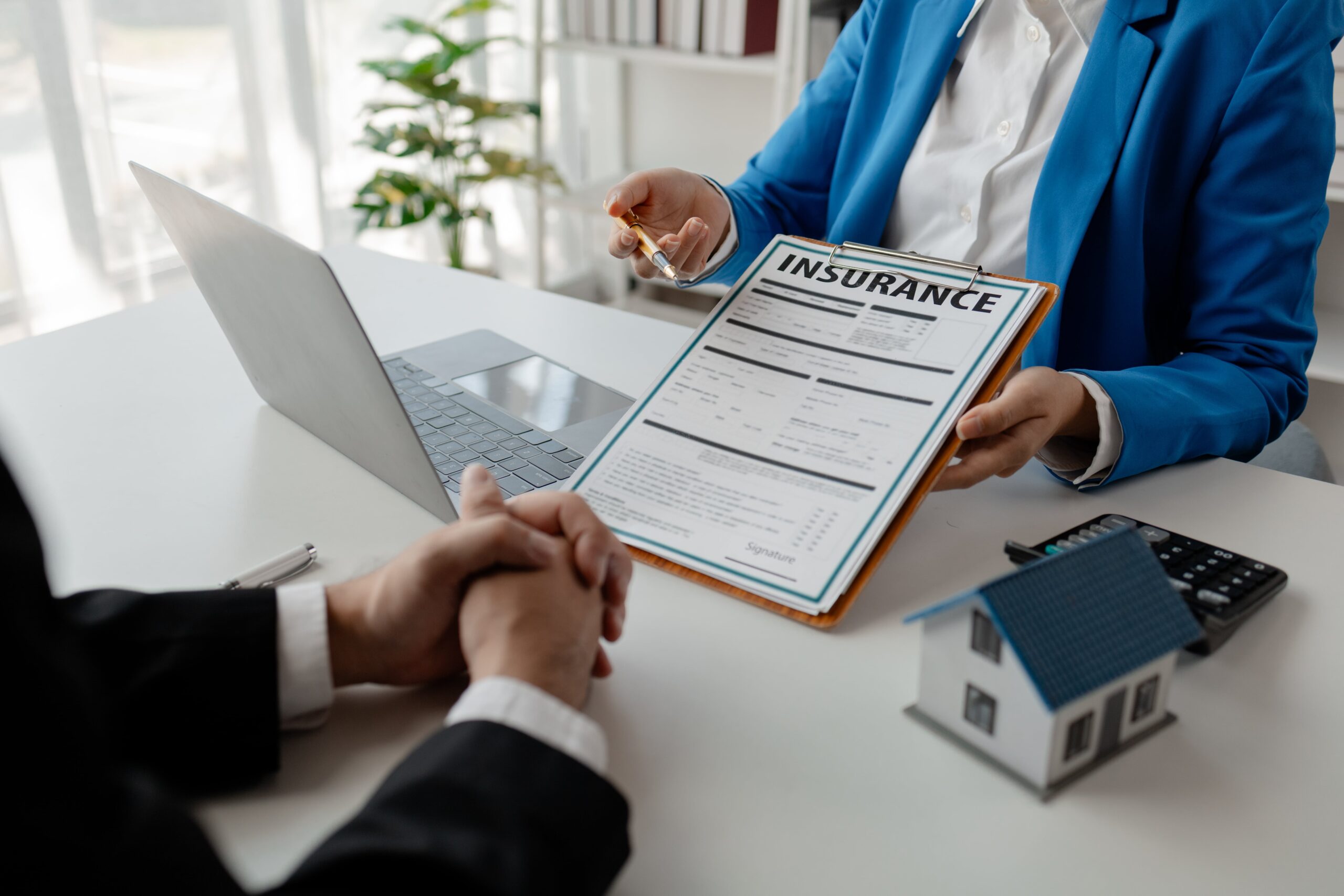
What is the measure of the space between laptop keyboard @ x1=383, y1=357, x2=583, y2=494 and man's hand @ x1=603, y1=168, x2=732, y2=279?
205 millimetres

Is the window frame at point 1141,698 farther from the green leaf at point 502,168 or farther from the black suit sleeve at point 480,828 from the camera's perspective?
the green leaf at point 502,168

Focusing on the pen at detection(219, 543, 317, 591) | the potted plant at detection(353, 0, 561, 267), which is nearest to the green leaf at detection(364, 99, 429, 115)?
the potted plant at detection(353, 0, 561, 267)

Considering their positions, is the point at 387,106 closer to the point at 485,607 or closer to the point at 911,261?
the point at 911,261

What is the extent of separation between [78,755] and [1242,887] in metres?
0.52

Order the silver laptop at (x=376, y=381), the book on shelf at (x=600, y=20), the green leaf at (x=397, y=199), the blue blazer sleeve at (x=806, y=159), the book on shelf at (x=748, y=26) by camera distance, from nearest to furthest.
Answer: the silver laptop at (x=376, y=381)
the blue blazer sleeve at (x=806, y=159)
the book on shelf at (x=748, y=26)
the green leaf at (x=397, y=199)
the book on shelf at (x=600, y=20)

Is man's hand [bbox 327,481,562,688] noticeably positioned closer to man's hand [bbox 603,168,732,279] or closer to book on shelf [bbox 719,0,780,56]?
man's hand [bbox 603,168,732,279]

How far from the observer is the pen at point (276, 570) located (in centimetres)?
72

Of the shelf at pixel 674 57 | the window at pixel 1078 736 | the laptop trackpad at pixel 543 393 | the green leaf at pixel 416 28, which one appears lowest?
the laptop trackpad at pixel 543 393

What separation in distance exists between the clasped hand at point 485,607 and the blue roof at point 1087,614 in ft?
0.61

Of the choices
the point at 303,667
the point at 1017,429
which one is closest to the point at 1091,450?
the point at 1017,429

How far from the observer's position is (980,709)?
1.85ft

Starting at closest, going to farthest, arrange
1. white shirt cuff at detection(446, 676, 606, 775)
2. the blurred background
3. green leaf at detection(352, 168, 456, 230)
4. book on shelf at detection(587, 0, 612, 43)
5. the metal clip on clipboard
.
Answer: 1. white shirt cuff at detection(446, 676, 606, 775)
2. the metal clip on clipboard
3. the blurred background
4. green leaf at detection(352, 168, 456, 230)
5. book on shelf at detection(587, 0, 612, 43)

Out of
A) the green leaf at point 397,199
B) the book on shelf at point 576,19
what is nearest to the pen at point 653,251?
the green leaf at point 397,199

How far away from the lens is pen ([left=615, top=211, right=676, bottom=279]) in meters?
0.98
